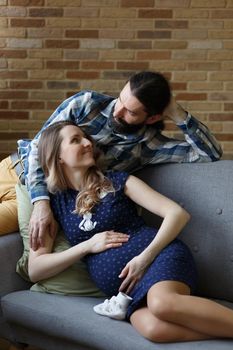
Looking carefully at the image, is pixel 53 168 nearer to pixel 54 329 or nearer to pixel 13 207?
pixel 13 207

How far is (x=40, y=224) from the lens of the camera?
2223 mm

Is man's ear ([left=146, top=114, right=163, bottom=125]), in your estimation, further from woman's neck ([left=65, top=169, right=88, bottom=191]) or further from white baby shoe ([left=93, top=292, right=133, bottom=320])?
white baby shoe ([left=93, top=292, right=133, bottom=320])

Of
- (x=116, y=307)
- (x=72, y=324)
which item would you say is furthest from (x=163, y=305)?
(x=72, y=324)

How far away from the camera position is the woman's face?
2.23 meters

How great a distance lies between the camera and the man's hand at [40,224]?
222 cm

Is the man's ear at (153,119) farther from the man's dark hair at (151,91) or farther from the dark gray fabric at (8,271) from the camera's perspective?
the dark gray fabric at (8,271)

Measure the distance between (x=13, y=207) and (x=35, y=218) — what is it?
260 millimetres

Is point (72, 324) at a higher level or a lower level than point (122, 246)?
lower

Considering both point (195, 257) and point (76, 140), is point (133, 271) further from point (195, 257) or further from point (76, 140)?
point (76, 140)

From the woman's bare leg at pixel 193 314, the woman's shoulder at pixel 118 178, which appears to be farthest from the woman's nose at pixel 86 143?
the woman's bare leg at pixel 193 314

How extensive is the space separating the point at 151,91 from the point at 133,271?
2.10 ft

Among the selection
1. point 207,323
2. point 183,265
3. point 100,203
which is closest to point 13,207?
point 100,203

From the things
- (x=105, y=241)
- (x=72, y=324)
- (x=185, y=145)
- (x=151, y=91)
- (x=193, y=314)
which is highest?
(x=151, y=91)

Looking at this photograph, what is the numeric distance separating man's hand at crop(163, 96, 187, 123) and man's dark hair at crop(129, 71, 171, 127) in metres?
0.07
